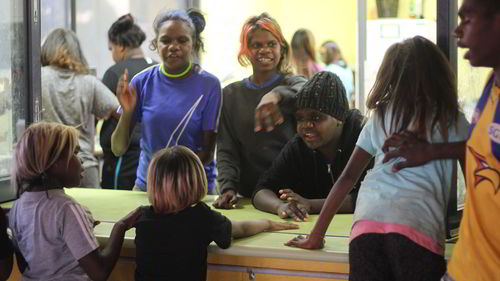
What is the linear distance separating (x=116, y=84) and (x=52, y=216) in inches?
88.1

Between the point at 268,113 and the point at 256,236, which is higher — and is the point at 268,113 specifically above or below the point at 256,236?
above

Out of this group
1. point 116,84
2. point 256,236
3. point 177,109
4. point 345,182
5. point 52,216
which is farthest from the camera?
point 116,84

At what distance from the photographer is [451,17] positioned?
2238 mm

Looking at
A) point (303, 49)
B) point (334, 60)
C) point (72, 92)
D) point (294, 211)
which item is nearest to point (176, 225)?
point (294, 211)

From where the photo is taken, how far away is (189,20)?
298cm

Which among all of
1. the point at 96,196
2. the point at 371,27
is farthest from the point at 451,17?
the point at 371,27

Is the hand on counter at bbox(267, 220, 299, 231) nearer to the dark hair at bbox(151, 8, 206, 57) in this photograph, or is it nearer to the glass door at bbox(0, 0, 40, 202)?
the dark hair at bbox(151, 8, 206, 57)

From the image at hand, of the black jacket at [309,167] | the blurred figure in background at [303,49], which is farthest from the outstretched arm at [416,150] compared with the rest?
the blurred figure in background at [303,49]

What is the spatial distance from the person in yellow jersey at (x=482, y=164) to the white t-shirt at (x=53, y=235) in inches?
40.5

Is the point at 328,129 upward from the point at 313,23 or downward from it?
downward

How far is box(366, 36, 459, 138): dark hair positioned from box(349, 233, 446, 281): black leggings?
27 cm

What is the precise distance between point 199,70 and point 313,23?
220 inches

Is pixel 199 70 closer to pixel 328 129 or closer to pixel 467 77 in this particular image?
pixel 328 129

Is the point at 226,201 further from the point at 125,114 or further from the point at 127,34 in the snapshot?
the point at 127,34
